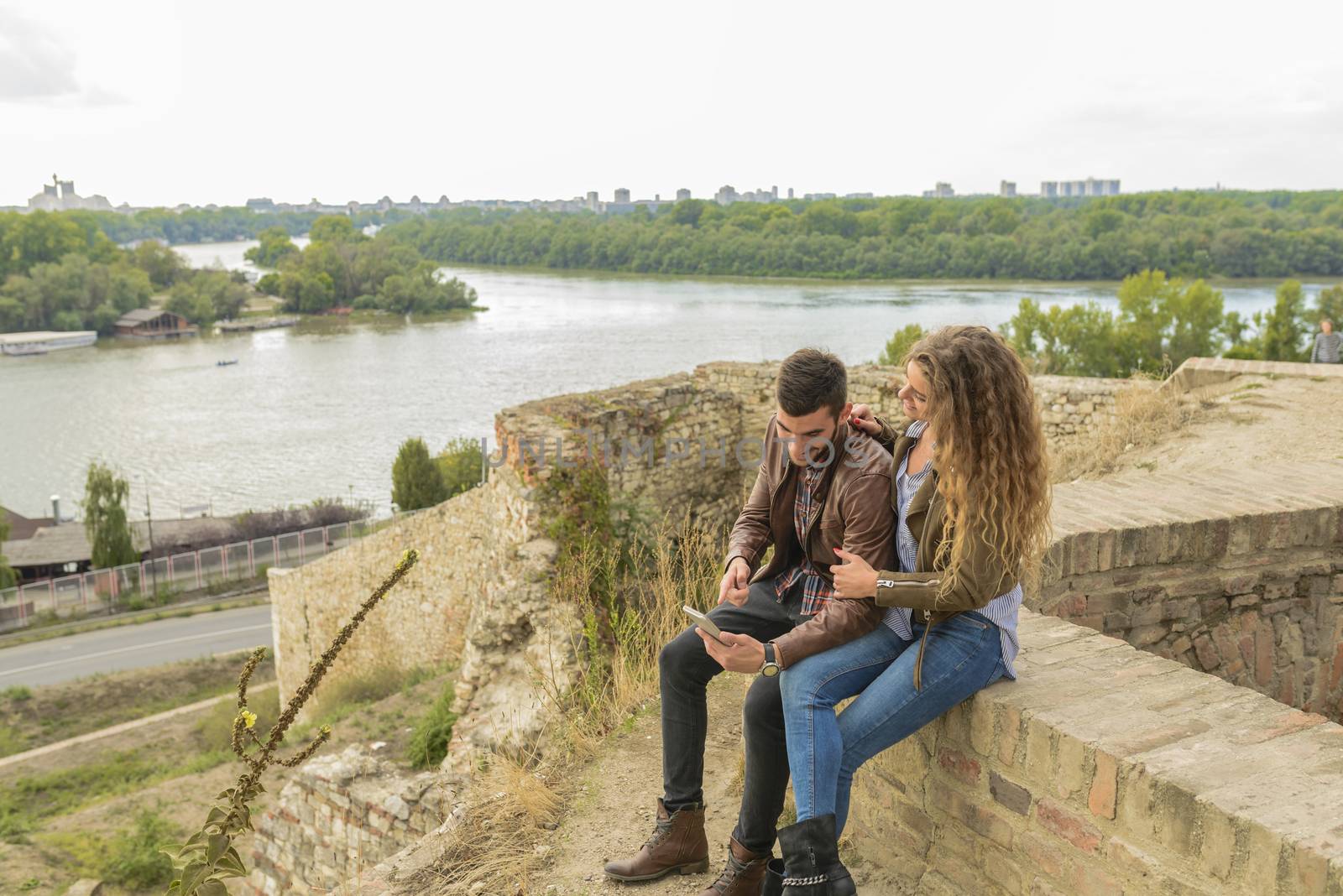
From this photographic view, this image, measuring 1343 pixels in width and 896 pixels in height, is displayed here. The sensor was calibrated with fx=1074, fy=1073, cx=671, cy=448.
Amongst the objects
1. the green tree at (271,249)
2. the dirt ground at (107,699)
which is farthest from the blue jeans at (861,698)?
the green tree at (271,249)

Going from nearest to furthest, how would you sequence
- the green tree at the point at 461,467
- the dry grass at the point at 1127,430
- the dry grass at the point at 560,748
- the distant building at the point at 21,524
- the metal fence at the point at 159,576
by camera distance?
1. the dry grass at the point at 560,748
2. the dry grass at the point at 1127,430
3. the metal fence at the point at 159,576
4. the green tree at the point at 461,467
5. the distant building at the point at 21,524

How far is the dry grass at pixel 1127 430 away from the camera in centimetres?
733

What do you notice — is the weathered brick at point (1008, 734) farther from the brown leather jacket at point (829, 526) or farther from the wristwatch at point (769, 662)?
the wristwatch at point (769, 662)

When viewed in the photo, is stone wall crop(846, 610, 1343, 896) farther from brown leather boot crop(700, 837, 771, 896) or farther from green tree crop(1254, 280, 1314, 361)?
green tree crop(1254, 280, 1314, 361)

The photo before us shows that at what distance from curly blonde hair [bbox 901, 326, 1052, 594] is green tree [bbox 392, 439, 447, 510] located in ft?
102

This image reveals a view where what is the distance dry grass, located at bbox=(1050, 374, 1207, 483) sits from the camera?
289 inches

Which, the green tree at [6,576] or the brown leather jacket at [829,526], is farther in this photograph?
the green tree at [6,576]

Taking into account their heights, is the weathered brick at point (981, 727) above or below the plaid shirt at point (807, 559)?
below

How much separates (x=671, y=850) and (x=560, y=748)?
1.22m

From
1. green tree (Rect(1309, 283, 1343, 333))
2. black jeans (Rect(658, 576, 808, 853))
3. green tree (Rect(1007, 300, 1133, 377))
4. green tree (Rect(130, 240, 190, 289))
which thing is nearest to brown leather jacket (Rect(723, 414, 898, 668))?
black jeans (Rect(658, 576, 808, 853))

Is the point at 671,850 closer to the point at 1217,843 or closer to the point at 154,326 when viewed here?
the point at 1217,843

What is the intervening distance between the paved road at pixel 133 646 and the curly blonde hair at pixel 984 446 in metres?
21.4

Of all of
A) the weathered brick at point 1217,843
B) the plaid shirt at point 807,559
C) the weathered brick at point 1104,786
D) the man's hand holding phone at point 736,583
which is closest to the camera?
the weathered brick at point 1217,843

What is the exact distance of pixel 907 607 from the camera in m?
2.58
